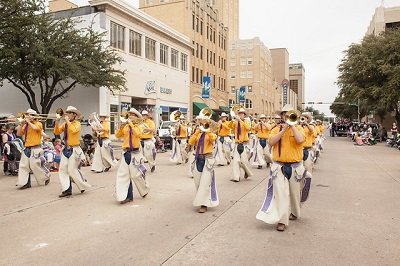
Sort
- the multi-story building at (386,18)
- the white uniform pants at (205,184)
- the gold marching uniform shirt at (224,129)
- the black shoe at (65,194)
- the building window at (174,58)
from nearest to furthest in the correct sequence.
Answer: the white uniform pants at (205,184) < the black shoe at (65,194) < the gold marching uniform shirt at (224,129) < the building window at (174,58) < the multi-story building at (386,18)

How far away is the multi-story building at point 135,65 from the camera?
2981cm

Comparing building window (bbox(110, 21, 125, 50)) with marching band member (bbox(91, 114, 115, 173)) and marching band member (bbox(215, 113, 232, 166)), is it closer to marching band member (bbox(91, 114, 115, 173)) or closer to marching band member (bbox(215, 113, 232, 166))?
marching band member (bbox(215, 113, 232, 166))

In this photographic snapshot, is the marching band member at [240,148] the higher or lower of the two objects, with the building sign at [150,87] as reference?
lower

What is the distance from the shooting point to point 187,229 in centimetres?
616

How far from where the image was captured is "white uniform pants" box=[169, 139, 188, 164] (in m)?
15.6

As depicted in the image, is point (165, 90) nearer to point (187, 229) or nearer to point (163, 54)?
point (163, 54)

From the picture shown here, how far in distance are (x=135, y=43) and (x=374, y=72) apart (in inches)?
835

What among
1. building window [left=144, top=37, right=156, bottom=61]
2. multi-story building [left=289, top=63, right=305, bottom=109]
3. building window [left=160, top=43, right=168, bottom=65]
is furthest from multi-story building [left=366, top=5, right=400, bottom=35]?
multi-story building [left=289, top=63, right=305, bottom=109]

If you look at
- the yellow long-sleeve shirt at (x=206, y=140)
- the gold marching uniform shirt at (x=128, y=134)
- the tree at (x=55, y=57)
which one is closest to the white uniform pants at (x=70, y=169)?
the gold marching uniform shirt at (x=128, y=134)

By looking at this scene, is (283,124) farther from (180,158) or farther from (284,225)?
(180,158)

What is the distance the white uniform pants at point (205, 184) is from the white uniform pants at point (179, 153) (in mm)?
7944

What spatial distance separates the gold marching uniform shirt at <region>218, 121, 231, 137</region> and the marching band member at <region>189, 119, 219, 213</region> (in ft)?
19.6

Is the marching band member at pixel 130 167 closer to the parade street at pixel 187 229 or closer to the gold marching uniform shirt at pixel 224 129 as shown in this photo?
the parade street at pixel 187 229

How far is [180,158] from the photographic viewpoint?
1558cm
